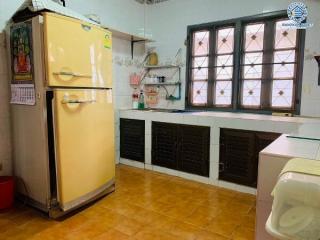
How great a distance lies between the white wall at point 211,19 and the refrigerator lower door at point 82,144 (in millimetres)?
1586

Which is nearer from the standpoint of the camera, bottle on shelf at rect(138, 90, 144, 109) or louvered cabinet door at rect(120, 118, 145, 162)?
louvered cabinet door at rect(120, 118, 145, 162)

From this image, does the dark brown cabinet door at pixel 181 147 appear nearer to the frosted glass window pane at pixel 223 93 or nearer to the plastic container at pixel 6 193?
the frosted glass window pane at pixel 223 93

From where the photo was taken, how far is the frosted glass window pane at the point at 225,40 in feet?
10.8

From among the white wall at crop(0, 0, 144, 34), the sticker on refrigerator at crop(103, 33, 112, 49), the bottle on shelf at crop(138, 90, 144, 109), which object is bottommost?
the bottle on shelf at crop(138, 90, 144, 109)

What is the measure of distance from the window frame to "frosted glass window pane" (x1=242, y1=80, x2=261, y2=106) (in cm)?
5

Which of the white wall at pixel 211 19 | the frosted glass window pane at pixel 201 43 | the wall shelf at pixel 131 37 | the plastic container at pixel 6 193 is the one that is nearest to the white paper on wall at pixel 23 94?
the plastic container at pixel 6 193

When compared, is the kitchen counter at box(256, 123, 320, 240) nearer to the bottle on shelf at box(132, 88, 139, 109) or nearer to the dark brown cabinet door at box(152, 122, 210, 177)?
the dark brown cabinet door at box(152, 122, 210, 177)

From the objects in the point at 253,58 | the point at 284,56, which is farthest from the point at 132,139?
the point at 284,56

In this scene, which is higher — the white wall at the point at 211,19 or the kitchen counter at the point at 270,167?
the white wall at the point at 211,19

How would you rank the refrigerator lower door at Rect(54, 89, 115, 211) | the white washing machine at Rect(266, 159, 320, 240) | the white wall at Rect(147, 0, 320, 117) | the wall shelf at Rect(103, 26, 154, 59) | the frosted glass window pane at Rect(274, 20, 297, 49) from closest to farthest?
the white washing machine at Rect(266, 159, 320, 240) → the refrigerator lower door at Rect(54, 89, 115, 211) → the white wall at Rect(147, 0, 320, 117) → the frosted glass window pane at Rect(274, 20, 297, 49) → the wall shelf at Rect(103, 26, 154, 59)

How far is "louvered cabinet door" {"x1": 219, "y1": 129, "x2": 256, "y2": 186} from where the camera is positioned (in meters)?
2.63

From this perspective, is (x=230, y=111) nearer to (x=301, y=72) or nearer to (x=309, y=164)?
(x=301, y=72)

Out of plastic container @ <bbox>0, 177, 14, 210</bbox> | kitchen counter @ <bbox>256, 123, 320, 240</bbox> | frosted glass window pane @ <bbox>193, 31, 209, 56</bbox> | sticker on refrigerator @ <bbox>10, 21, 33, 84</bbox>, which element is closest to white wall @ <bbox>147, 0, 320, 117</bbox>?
frosted glass window pane @ <bbox>193, 31, 209, 56</bbox>

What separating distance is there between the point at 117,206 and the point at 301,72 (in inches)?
98.2
